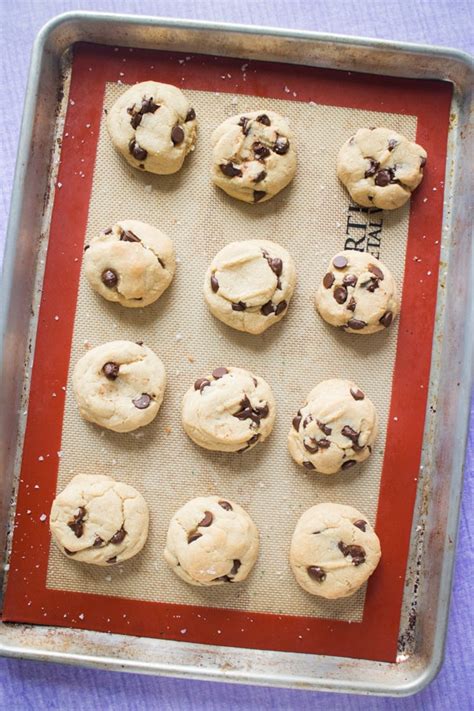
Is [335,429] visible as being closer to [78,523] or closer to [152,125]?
[78,523]

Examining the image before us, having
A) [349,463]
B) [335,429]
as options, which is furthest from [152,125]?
[349,463]

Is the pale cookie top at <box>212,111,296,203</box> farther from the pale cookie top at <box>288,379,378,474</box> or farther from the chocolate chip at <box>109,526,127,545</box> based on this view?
the chocolate chip at <box>109,526,127,545</box>

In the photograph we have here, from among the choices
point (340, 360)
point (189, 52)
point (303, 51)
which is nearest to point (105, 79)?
point (189, 52)

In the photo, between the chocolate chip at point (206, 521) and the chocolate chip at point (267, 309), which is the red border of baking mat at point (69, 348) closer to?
the chocolate chip at point (206, 521)

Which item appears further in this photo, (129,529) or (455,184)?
(455,184)

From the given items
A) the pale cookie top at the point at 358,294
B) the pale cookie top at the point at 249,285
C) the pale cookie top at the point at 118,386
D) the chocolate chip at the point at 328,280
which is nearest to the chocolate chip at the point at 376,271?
the pale cookie top at the point at 358,294

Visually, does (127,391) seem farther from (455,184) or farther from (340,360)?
(455,184)

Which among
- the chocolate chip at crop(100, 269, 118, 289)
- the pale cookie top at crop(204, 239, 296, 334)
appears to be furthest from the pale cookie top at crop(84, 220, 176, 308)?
the pale cookie top at crop(204, 239, 296, 334)
